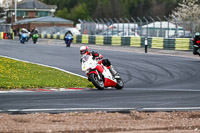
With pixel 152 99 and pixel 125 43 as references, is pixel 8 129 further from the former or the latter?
pixel 125 43

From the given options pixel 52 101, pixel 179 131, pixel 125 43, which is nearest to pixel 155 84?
pixel 52 101

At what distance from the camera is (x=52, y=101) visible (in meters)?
12.3

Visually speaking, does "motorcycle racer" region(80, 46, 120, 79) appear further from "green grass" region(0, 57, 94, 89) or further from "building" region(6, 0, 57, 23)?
"building" region(6, 0, 57, 23)

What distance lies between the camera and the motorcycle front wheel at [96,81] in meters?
15.2

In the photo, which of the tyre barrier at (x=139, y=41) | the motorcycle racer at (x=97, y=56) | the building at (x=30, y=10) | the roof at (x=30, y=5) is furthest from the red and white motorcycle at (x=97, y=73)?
the roof at (x=30, y=5)

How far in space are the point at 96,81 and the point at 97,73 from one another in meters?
0.24

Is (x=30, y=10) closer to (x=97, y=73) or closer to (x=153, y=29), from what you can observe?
(x=153, y=29)

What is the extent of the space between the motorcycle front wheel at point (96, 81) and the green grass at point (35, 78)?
1.32 metres

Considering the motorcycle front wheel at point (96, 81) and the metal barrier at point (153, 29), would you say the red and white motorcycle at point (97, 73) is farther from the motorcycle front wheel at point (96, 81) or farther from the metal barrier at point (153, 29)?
the metal barrier at point (153, 29)

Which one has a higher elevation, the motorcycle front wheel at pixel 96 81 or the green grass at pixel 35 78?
the motorcycle front wheel at pixel 96 81

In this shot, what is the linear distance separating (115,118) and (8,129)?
2.21 metres

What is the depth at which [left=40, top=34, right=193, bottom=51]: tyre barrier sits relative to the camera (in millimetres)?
38281

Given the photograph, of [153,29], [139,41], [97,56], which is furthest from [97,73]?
[153,29]

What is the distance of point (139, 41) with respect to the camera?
43438mm
